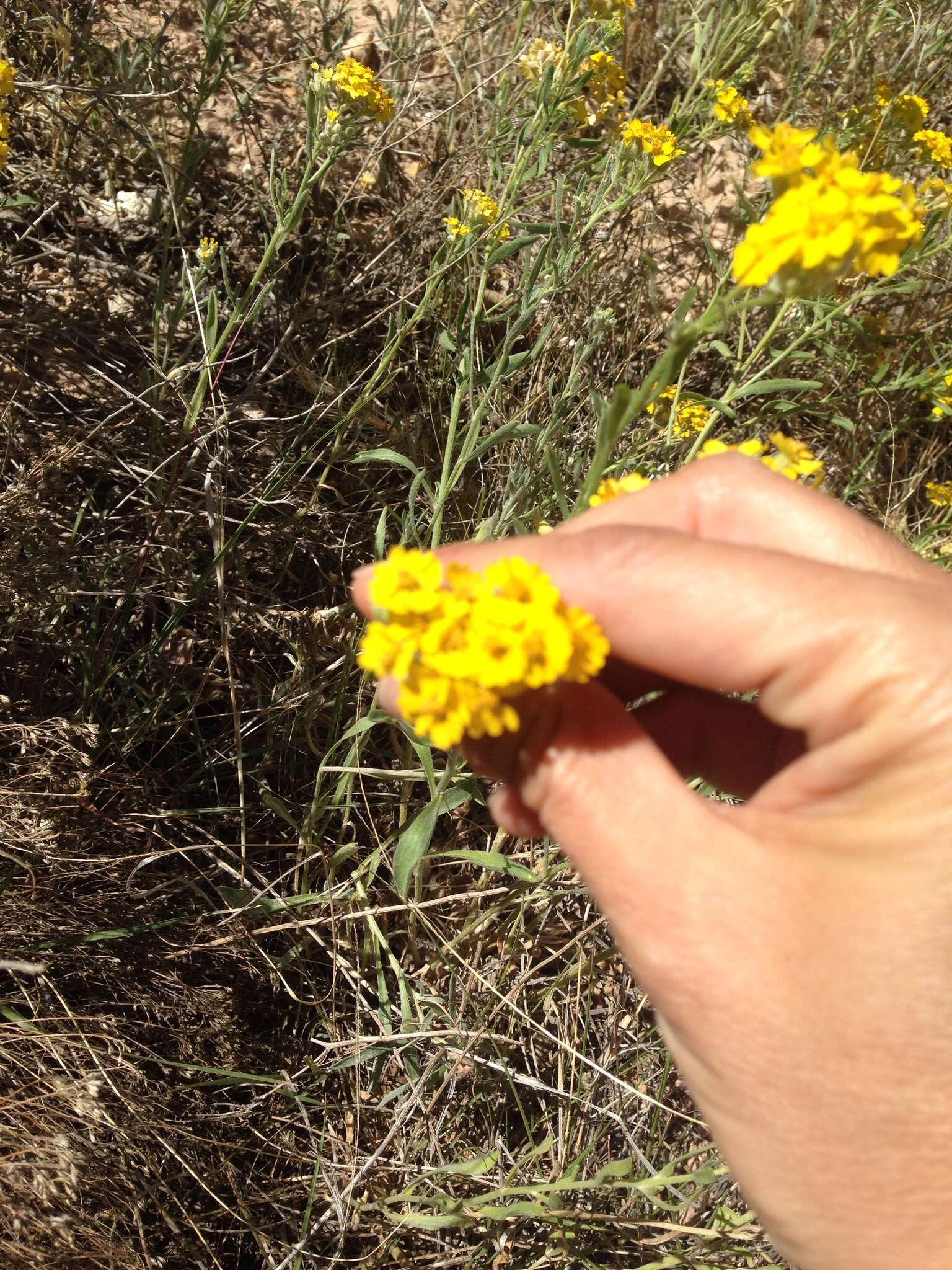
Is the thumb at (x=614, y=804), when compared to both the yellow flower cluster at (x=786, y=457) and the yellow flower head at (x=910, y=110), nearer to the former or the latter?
the yellow flower cluster at (x=786, y=457)

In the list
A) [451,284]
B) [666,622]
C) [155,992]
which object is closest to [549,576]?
[666,622]

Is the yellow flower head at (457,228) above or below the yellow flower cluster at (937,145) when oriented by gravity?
below

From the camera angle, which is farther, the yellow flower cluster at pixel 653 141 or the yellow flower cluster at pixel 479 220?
the yellow flower cluster at pixel 653 141

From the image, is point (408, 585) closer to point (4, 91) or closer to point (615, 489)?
point (615, 489)

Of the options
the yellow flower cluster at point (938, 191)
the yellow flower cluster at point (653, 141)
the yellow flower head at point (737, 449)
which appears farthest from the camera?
the yellow flower cluster at point (938, 191)

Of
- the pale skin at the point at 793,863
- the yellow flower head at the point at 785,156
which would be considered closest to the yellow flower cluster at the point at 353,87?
the yellow flower head at the point at 785,156

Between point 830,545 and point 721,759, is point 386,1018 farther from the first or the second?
point 830,545

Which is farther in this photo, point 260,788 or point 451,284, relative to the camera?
point 451,284
